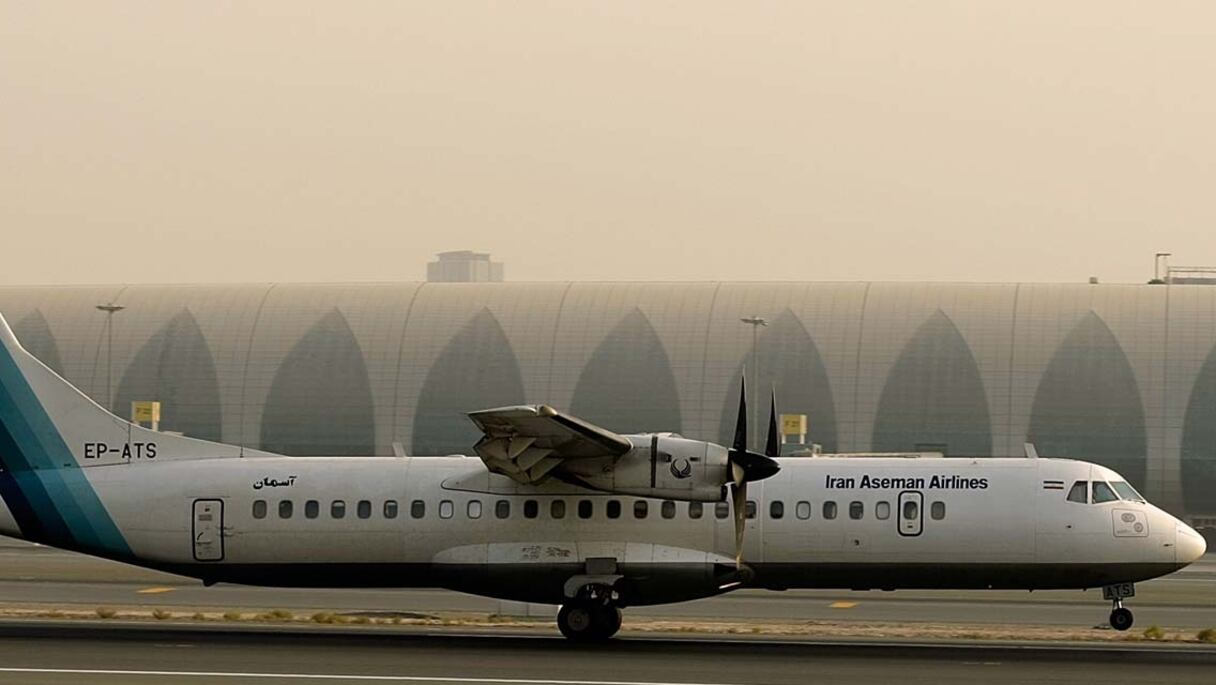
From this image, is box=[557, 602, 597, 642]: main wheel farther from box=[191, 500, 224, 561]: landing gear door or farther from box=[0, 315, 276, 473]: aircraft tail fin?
box=[0, 315, 276, 473]: aircraft tail fin

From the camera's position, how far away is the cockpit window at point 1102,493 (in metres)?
26.8

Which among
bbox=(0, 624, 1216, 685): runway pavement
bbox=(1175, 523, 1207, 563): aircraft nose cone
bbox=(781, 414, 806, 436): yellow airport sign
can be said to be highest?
bbox=(781, 414, 806, 436): yellow airport sign

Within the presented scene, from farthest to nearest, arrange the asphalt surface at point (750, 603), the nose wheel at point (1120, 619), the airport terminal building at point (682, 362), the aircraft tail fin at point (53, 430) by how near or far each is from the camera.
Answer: the airport terminal building at point (682, 362), the asphalt surface at point (750, 603), the aircraft tail fin at point (53, 430), the nose wheel at point (1120, 619)

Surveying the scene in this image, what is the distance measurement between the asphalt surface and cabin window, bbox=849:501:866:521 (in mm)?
5798

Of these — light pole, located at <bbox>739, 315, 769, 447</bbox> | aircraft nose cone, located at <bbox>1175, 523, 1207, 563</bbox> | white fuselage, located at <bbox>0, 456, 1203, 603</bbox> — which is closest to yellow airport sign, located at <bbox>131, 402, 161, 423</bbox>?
light pole, located at <bbox>739, 315, 769, 447</bbox>

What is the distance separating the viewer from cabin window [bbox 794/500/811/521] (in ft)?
87.8

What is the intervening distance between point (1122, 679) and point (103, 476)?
16959 mm

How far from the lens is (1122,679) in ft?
72.9

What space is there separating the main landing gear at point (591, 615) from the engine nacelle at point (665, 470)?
5.64 feet

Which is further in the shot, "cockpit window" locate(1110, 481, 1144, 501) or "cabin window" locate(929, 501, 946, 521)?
"cockpit window" locate(1110, 481, 1144, 501)

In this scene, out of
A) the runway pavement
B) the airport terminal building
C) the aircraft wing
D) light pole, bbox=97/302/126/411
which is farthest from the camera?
light pole, bbox=97/302/126/411

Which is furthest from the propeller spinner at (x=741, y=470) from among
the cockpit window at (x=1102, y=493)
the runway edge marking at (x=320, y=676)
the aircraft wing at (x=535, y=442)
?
the cockpit window at (x=1102, y=493)

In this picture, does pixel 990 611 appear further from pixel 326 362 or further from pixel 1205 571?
pixel 326 362

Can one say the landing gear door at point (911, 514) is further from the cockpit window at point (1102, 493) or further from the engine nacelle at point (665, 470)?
the engine nacelle at point (665, 470)
